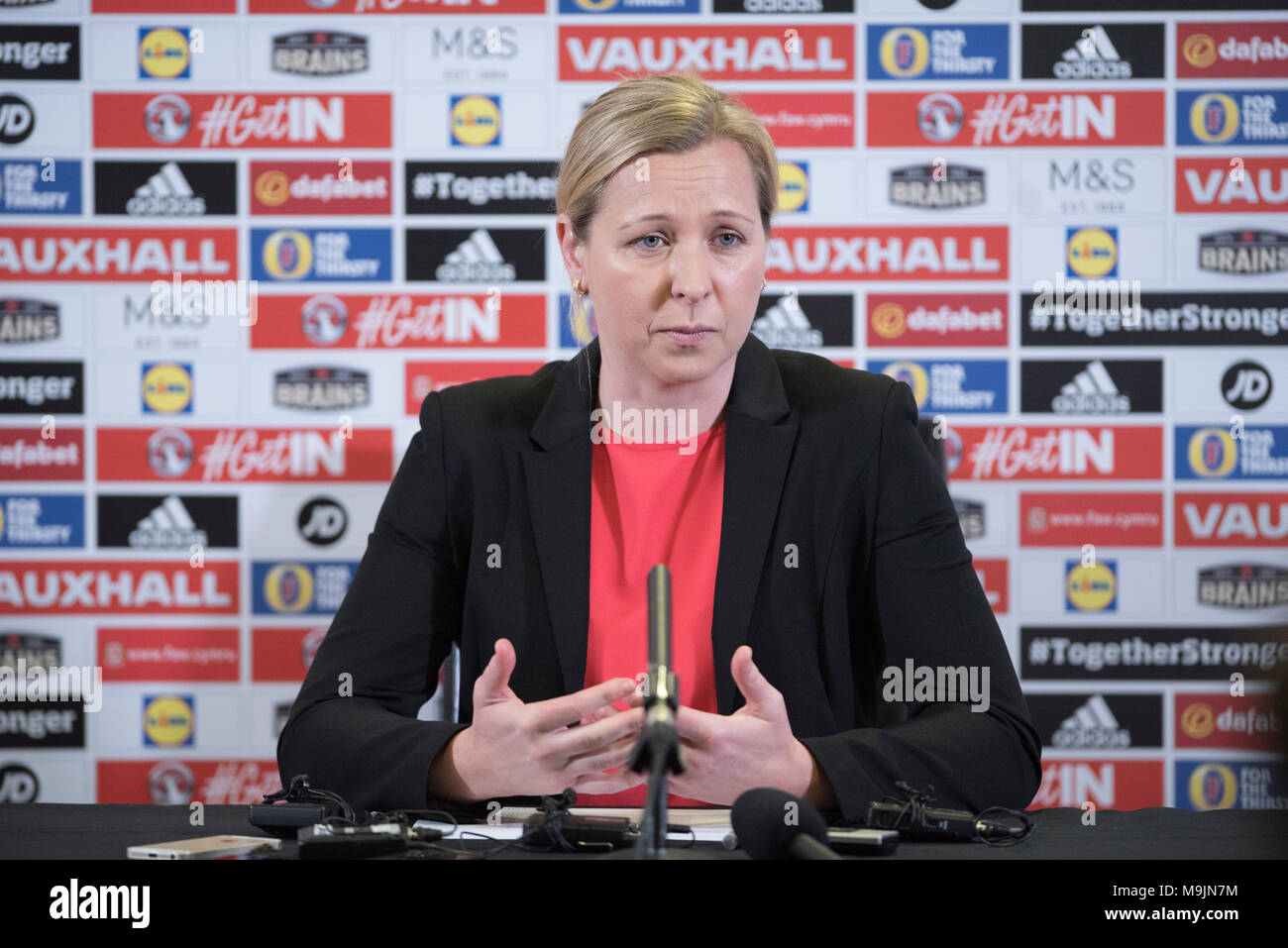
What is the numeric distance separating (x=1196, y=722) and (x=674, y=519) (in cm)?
255

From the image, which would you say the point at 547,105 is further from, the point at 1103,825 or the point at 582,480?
the point at 1103,825

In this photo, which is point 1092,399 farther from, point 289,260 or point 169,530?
point 169,530

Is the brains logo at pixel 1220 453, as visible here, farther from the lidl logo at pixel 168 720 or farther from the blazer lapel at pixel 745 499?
the lidl logo at pixel 168 720

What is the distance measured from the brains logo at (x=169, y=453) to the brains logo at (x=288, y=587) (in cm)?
43

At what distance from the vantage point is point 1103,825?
1.34m

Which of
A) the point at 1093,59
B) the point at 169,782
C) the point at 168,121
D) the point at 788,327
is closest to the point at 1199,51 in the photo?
the point at 1093,59

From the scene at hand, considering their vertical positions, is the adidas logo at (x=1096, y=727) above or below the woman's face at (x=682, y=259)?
below

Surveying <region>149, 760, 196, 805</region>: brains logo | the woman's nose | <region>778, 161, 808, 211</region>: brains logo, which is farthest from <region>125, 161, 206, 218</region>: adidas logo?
the woman's nose

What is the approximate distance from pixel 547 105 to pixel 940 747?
2739mm

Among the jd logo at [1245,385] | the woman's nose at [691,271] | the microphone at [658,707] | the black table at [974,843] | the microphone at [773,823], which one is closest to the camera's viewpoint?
the microphone at [658,707]

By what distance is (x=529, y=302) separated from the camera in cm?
357

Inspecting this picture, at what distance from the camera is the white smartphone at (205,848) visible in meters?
0.99

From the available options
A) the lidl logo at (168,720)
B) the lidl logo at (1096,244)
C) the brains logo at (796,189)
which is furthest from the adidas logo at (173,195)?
the lidl logo at (1096,244)
